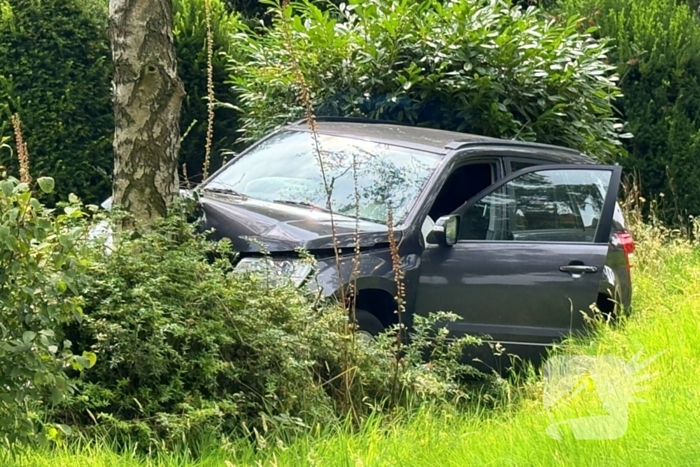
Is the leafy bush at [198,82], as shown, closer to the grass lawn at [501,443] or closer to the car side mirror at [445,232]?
the car side mirror at [445,232]

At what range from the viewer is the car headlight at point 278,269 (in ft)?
13.8

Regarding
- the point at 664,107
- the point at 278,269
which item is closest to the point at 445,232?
the point at 278,269

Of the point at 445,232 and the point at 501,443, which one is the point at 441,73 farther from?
the point at 501,443

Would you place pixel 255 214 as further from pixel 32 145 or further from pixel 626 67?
pixel 626 67

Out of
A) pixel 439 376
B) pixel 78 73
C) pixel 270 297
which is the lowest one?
pixel 439 376

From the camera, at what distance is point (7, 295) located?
2.60 m

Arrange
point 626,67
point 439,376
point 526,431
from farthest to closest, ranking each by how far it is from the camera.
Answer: point 626,67 → point 439,376 → point 526,431

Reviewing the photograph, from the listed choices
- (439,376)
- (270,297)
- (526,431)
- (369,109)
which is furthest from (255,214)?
(369,109)

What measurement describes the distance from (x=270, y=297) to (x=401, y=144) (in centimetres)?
196

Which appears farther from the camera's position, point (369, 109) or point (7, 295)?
point (369, 109)

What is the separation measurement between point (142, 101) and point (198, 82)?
485 cm

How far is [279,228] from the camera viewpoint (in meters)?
4.65

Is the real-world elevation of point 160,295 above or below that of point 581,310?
above

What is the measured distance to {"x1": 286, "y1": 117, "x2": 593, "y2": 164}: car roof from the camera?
18.3 feet
